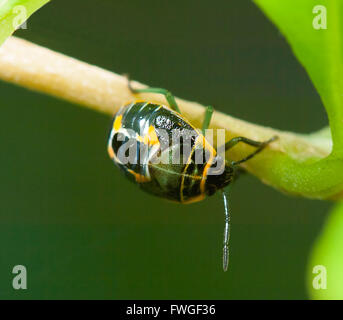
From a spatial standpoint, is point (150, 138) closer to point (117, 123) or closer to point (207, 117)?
point (117, 123)

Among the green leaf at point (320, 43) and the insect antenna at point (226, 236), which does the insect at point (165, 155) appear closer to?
the insect antenna at point (226, 236)

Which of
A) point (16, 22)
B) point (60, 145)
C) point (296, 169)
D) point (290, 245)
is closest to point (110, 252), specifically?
point (60, 145)

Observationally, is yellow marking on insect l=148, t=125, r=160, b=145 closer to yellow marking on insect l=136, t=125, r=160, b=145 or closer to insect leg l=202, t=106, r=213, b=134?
yellow marking on insect l=136, t=125, r=160, b=145

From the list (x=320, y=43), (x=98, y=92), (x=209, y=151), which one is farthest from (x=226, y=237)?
(x=320, y=43)

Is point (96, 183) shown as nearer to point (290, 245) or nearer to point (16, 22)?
point (290, 245)

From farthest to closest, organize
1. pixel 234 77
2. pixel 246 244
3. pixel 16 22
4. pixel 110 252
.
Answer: pixel 234 77 < pixel 246 244 < pixel 110 252 < pixel 16 22

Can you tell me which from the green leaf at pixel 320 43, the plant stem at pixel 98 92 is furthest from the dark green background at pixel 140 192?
the green leaf at pixel 320 43
